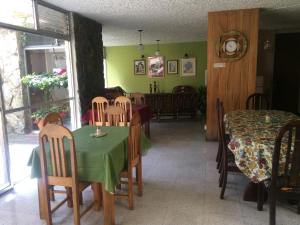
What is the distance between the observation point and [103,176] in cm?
209

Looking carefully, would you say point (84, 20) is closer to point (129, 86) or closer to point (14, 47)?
point (14, 47)

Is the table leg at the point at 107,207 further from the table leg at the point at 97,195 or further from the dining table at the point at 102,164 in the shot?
the table leg at the point at 97,195

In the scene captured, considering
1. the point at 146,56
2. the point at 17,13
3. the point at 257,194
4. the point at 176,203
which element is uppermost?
the point at 17,13

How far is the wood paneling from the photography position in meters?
4.41

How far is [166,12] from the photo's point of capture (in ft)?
14.7

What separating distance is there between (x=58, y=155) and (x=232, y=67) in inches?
142

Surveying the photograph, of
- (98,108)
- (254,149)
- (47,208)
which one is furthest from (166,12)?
(47,208)

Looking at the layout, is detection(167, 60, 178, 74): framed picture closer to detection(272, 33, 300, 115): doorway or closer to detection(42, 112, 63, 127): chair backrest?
detection(272, 33, 300, 115): doorway

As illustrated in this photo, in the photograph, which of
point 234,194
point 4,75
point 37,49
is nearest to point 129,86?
point 37,49

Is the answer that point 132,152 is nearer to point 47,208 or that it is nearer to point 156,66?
point 47,208

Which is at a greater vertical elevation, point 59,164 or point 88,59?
point 88,59

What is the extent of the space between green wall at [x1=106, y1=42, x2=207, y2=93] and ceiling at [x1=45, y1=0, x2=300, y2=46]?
2188mm

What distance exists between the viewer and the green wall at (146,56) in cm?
849

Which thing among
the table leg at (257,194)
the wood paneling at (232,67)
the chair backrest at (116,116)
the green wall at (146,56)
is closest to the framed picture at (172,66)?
the green wall at (146,56)
